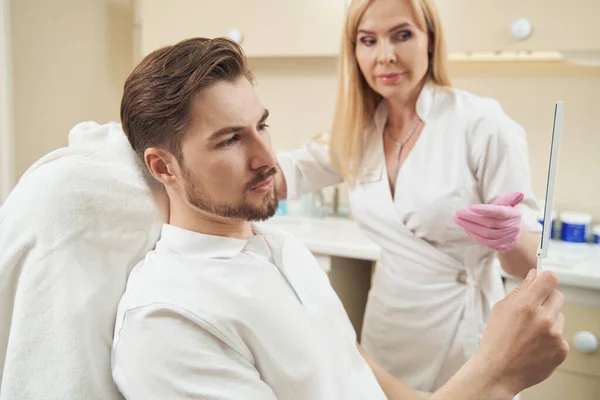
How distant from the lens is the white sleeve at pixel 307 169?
163cm

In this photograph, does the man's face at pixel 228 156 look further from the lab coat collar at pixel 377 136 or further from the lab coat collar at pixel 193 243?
the lab coat collar at pixel 377 136

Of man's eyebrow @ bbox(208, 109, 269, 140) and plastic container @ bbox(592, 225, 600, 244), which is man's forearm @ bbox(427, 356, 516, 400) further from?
plastic container @ bbox(592, 225, 600, 244)

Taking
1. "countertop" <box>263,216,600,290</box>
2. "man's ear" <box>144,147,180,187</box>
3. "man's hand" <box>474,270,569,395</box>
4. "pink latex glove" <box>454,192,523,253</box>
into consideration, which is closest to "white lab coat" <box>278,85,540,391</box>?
"pink latex glove" <box>454,192,523,253</box>

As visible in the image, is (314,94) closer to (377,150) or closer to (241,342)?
(377,150)

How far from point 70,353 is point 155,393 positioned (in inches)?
5.2

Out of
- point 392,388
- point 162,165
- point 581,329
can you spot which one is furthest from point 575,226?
point 162,165

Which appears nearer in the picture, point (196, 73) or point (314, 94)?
point (196, 73)

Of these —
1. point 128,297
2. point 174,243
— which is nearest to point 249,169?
point 174,243

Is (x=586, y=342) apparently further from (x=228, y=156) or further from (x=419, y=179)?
(x=228, y=156)

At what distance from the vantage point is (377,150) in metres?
1.56

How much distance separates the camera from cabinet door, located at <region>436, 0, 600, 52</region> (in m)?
1.82

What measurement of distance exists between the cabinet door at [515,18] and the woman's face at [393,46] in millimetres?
551

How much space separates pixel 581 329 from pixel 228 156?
123 centimetres

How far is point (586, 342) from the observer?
1707 millimetres
